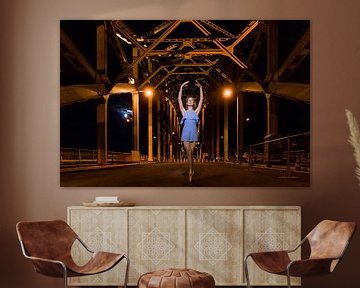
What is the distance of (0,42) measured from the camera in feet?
20.2

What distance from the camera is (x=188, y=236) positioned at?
5758 mm

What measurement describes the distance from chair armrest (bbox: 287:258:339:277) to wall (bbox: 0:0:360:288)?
123 cm

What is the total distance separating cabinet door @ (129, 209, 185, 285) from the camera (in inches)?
226

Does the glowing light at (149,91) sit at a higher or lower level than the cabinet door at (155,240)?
higher

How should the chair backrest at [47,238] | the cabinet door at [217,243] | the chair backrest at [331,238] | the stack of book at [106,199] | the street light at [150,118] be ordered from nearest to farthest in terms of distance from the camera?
the chair backrest at [331,238] < the chair backrest at [47,238] < the cabinet door at [217,243] < the stack of book at [106,199] < the street light at [150,118]

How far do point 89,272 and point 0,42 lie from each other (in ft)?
8.58

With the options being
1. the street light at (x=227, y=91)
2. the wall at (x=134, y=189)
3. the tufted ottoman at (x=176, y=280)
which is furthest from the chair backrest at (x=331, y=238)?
the street light at (x=227, y=91)

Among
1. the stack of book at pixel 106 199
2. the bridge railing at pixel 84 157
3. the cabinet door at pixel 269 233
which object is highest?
the bridge railing at pixel 84 157

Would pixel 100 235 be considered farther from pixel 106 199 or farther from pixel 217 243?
pixel 217 243

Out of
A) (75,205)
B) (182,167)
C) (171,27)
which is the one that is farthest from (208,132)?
(75,205)

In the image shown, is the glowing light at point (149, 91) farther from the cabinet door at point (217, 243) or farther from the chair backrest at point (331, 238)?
the chair backrest at point (331, 238)

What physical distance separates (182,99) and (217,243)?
1570 millimetres

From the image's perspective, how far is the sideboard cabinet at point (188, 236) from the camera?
5.73 meters

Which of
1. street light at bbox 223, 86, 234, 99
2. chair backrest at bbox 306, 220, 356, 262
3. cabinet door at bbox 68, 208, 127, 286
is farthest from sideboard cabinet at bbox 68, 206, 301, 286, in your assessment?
street light at bbox 223, 86, 234, 99
